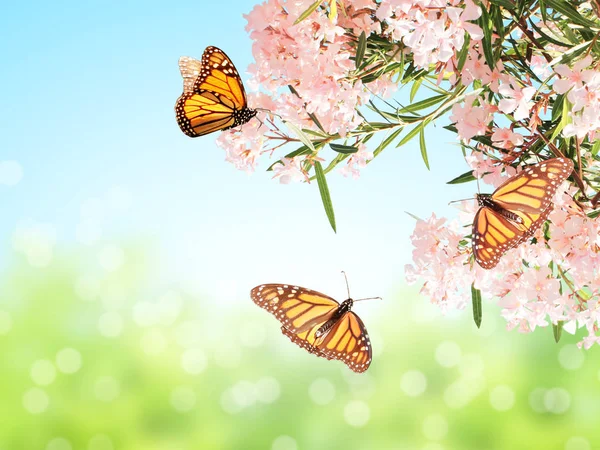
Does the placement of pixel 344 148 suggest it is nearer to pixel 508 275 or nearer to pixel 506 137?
pixel 506 137

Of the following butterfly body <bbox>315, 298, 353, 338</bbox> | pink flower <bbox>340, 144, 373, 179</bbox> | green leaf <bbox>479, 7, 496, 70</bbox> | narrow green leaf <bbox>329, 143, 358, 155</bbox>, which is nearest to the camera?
green leaf <bbox>479, 7, 496, 70</bbox>

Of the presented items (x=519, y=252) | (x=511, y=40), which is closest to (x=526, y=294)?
(x=519, y=252)

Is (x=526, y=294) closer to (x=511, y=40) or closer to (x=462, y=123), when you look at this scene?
(x=462, y=123)

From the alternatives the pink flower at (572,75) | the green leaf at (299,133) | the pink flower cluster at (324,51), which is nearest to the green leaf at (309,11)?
the pink flower cluster at (324,51)

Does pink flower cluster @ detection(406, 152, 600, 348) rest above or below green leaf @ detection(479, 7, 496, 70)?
below

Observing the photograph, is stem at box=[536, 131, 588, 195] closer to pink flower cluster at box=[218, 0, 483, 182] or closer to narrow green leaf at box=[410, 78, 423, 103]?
pink flower cluster at box=[218, 0, 483, 182]

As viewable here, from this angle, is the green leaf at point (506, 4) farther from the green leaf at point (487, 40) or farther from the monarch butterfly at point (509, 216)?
the monarch butterfly at point (509, 216)

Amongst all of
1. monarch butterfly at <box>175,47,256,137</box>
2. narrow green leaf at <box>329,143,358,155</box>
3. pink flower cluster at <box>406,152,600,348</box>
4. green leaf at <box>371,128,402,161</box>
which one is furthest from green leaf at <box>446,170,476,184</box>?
monarch butterfly at <box>175,47,256,137</box>
